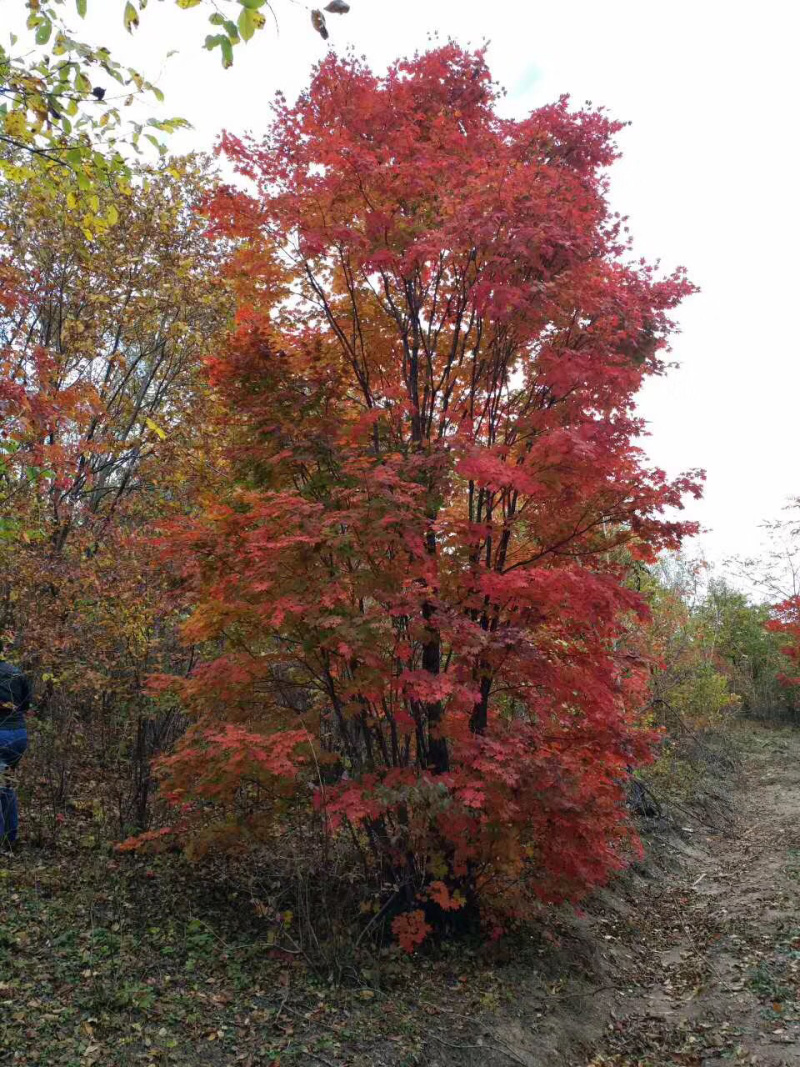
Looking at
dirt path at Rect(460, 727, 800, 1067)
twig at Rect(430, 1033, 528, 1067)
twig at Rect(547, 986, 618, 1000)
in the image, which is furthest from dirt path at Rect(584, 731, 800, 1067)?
twig at Rect(430, 1033, 528, 1067)

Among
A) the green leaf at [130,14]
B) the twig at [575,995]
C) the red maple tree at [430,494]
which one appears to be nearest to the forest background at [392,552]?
the red maple tree at [430,494]

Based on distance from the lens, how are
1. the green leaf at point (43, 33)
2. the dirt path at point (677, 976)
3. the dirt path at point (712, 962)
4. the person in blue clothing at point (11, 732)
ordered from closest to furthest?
the green leaf at point (43, 33)
the dirt path at point (677, 976)
the dirt path at point (712, 962)
the person in blue clothing at point (11, 732)

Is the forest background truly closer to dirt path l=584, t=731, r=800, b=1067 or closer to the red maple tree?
the red maple tree

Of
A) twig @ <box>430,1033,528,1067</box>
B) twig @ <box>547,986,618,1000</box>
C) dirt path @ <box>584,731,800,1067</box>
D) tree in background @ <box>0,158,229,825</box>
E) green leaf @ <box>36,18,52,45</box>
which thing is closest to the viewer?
green leaf @ <box>36,18,52,45</box>

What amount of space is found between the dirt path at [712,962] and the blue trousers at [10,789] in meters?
4.87

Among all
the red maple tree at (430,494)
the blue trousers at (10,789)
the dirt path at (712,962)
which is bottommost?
the dirt path at (712,962)

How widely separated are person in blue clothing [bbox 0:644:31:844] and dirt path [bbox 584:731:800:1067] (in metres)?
4.90

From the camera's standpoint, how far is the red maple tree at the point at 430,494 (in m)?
5.39

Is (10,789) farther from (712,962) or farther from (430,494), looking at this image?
(712,962)

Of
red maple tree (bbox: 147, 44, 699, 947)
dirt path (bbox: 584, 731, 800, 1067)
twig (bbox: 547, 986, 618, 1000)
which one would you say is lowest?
dirt path (bbox: 584, 731, 800, 1067)

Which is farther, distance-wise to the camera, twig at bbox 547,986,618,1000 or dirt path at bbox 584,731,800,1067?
twig at bbox 547,986,618,1000

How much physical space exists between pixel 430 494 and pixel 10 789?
4.40 m

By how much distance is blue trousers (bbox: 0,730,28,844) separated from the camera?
6078 millimetres

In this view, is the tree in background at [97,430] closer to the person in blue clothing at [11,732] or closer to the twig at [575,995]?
the person in blue clothing at [11,732]
